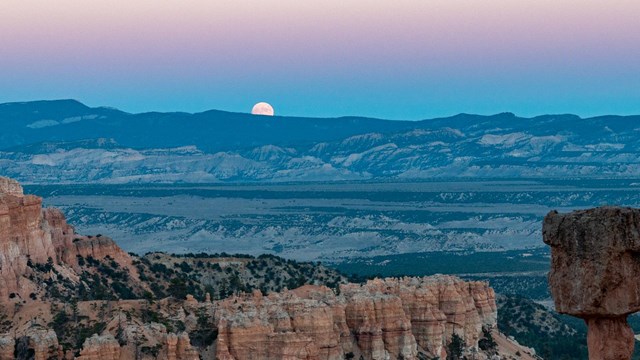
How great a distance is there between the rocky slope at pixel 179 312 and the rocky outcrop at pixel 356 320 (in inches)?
2.1

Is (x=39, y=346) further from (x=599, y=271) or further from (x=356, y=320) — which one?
(x=599, y=271)

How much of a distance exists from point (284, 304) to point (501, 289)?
317ft

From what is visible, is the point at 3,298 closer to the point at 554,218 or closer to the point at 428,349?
the point at 428,349

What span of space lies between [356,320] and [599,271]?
169 feet

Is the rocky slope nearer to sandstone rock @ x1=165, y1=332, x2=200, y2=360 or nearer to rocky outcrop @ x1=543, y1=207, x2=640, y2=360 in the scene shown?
sandstone rock @ x1=165, y1=332, x2=200, y2=360

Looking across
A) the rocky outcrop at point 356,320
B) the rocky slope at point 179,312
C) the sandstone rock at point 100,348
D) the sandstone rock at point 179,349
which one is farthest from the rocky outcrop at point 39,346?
the rocky outcrop at point 356,320

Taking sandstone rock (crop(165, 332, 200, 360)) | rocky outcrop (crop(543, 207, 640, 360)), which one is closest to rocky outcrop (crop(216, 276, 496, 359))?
sandstone rock (crop(165, 332, 200, 360))

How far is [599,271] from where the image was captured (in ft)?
44.3

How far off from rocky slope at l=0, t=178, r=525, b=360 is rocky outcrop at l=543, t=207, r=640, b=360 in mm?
41417

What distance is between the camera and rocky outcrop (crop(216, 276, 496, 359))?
57.7 metres

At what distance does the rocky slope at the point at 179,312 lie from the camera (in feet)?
185

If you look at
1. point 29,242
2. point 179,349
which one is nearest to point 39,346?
point 179,349

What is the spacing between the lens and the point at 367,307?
65.2 metres

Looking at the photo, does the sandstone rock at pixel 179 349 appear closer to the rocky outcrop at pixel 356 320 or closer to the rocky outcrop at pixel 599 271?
the rocky outcrop at pixel 356 320
